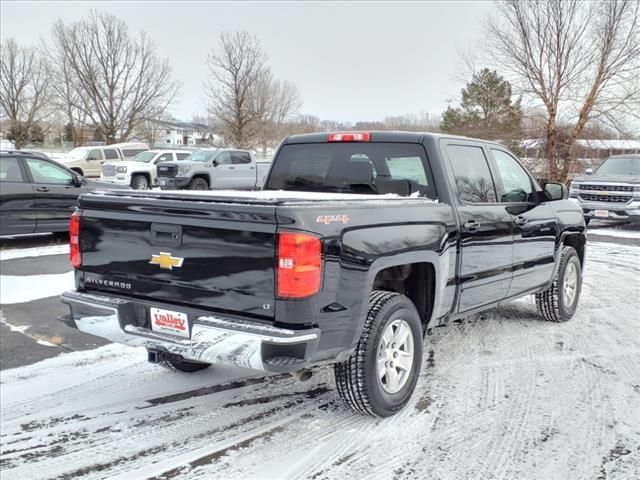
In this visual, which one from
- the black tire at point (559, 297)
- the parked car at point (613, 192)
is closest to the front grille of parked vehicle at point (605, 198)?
the parked car at point (613, 192)

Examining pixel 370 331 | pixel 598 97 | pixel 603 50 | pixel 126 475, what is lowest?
pixel 126 475

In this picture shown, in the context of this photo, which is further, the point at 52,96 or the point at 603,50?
the point at 52,96

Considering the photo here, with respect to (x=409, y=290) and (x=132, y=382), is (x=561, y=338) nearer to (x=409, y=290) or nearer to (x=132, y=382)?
(x=409, y=290)

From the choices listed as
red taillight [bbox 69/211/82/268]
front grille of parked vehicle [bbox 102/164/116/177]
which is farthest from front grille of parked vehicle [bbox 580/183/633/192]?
front grille of parked vehicle [bbox 102/164/116/177]

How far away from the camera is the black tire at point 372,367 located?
337cm

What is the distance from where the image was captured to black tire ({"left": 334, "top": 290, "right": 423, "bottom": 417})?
3367mm

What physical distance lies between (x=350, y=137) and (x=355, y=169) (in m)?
0.27

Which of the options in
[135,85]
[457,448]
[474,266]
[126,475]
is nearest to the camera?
[126,475]

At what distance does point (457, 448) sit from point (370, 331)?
2.68 feet

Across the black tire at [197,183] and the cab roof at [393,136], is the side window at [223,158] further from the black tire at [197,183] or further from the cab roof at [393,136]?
the cab roof at [393,136]

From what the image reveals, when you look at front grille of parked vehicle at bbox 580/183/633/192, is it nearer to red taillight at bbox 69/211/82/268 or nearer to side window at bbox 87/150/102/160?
red taillight at bbox 69/211/82/268

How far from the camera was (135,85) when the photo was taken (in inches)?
1631

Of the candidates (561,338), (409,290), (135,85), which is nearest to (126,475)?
(409,290)

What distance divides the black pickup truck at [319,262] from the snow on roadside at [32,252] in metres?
5.82
